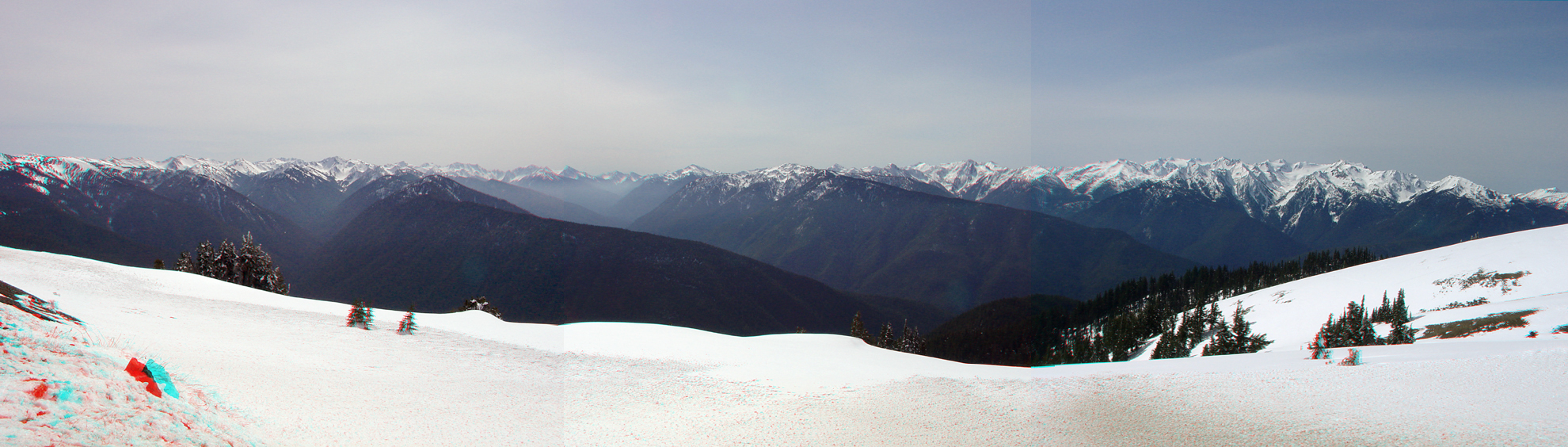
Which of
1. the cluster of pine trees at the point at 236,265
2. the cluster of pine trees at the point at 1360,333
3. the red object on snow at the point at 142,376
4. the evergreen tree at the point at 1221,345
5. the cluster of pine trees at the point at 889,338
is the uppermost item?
the cluster of pine trees at the point at 236,265

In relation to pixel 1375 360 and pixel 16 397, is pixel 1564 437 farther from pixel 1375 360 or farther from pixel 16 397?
pixel 16 397

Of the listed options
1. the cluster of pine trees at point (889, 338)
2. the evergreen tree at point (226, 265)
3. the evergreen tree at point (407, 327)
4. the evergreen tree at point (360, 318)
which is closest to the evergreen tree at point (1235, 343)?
the cluster of pine trees at point (889, 338)

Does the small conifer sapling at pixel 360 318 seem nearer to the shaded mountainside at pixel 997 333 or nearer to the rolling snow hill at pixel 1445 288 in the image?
the rolling snow hill at pixel 1445 288

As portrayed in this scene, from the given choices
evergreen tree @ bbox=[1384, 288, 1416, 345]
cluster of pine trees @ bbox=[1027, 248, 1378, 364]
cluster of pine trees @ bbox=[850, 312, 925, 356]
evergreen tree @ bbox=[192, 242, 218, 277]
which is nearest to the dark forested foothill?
cluster of pine trees @ bbox=[1027, 248, 1378, 364]

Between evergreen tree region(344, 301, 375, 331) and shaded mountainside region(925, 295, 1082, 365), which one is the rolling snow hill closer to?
shaded mountainside region(925, 295, 1082, 365)

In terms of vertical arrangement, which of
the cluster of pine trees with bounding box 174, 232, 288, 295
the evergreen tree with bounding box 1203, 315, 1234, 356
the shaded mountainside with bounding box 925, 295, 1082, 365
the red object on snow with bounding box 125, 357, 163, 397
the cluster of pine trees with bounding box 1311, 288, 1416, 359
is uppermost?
the cluster of pine trees with bounding box 174, 232, 288, 295

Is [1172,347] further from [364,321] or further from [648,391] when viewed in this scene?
[364,321]
